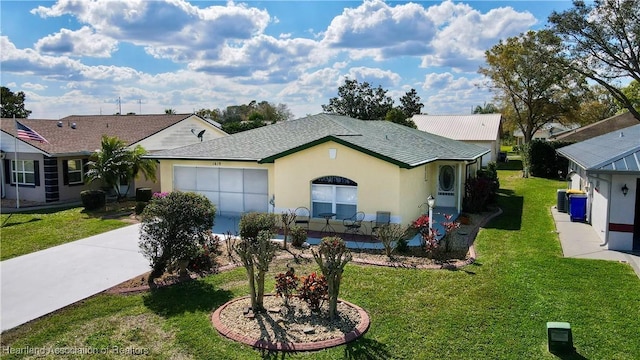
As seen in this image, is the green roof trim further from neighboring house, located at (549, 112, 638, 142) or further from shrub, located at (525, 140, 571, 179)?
neighboring house, located at (549, 112, 638, 142)

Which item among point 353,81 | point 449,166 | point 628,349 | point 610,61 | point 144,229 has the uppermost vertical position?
point 353,81

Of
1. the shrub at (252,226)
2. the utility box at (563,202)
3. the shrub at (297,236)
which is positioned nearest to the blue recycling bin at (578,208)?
the utility box at (563,202)

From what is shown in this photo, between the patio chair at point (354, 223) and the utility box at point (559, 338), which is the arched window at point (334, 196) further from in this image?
the utility box at point (559, 338)

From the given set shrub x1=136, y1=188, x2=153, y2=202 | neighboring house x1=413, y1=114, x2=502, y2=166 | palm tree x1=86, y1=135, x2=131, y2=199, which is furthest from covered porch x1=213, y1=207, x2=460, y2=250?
neighboring house x1=413, y1=114, x2=502, y2=166

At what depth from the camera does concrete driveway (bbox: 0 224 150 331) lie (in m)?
9.27

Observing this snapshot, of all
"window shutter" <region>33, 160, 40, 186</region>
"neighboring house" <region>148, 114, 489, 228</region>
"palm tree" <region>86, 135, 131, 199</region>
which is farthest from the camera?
"window shutter" <region>33, 160, 40, 186</region>

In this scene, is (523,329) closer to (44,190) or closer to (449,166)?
(449,166)

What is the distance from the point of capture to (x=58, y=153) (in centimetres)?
2209

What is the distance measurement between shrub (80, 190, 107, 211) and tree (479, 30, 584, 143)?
121 ft

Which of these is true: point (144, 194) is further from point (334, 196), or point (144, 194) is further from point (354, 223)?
point (354, 223)

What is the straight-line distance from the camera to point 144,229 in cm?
1064

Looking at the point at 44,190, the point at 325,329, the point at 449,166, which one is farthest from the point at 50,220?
the point at 449,166

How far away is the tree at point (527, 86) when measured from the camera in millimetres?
44438

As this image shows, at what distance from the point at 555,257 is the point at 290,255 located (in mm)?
7195
